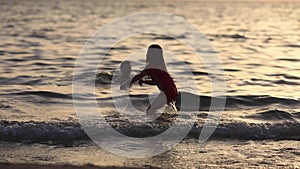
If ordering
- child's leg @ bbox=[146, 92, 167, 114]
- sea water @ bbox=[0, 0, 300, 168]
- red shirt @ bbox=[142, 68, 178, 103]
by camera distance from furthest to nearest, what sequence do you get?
child's leg @ bbox=[146, 92, 167, 114]
red shirt @ bbox=[142, 68, 178, 103]
sea water @ bbox=[0, 0, 300, 168]

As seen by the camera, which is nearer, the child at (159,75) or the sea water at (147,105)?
the sea water at (147,105)

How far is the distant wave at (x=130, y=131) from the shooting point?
30.0ft

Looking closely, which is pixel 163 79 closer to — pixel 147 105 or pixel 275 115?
pixel 147 105

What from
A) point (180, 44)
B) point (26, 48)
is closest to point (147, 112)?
point (26, 48)

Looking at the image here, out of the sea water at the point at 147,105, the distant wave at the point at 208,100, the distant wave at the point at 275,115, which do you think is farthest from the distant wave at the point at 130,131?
the distant wave at the point at 208,100

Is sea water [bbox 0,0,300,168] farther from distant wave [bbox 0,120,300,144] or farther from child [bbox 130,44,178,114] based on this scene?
child [bbox 130,44,178,114]

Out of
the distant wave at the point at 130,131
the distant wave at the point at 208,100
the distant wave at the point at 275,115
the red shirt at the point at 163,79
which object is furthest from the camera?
the distant wave at the point at 208,100

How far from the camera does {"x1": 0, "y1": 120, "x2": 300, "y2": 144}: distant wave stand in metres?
9.13

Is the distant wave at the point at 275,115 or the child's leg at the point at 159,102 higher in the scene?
the child's leg at the point at 159,102

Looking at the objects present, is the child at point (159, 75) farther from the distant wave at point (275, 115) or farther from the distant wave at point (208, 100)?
the distant wave at point (275, 115)

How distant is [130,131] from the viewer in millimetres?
9664

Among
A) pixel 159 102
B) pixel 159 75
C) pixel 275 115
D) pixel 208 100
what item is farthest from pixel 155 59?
pixel 208 100

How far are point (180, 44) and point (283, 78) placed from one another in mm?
12609

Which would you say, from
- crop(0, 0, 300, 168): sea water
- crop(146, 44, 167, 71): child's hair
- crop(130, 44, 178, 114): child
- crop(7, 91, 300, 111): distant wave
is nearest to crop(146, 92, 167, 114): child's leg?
crop(130, 44, 178, 114): child
